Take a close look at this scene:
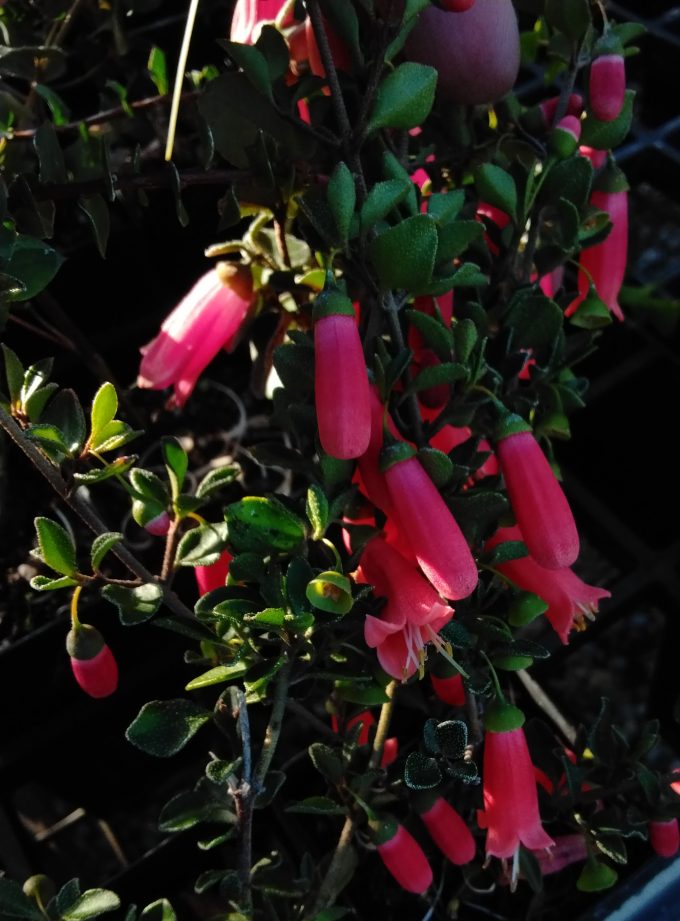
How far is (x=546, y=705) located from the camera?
752 mm

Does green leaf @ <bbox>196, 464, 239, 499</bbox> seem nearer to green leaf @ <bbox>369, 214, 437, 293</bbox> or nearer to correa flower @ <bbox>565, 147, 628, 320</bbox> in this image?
green leaf @ <bbox>369, 214, 437, 293</bbox>

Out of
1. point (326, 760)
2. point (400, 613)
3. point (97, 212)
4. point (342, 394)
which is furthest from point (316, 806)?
point (97, 212)

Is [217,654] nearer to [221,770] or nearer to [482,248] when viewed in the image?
[221,770]

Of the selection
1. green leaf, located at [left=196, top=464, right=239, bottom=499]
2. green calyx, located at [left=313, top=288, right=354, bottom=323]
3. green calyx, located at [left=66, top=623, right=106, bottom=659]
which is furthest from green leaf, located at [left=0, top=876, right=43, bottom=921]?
green calyx, located at [left=313, top=288, right=354, bottom=323]

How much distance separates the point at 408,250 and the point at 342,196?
0.04 meters

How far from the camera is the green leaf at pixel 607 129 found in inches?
22.6

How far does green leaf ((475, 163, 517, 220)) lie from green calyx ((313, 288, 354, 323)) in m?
0.13

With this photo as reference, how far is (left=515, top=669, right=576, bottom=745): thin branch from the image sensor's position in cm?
73

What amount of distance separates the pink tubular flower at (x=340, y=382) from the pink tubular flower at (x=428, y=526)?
29mm

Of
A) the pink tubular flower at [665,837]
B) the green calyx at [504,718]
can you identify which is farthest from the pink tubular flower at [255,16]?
the pink tubular flower at [665,837]

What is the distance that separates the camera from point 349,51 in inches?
19.3

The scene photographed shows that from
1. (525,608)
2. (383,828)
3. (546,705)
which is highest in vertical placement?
(525,608)

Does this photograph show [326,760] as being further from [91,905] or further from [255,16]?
[255,16]

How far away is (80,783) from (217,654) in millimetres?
419
